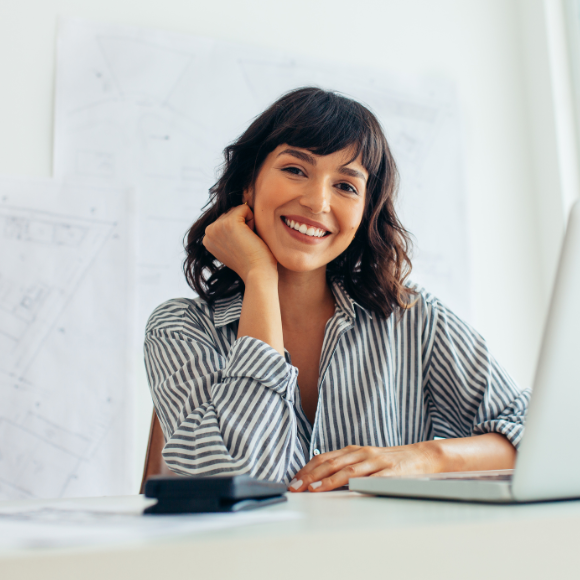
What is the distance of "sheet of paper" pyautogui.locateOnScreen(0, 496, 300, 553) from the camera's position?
25cm

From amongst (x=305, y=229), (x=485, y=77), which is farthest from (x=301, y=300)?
(x=485, y=77)

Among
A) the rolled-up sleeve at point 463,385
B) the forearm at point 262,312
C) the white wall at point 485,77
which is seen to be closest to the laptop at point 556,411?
the forearm at point 262,312

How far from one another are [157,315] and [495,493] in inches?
38.3

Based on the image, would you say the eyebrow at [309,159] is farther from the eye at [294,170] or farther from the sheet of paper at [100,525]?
the sheet of paper at [100,525]

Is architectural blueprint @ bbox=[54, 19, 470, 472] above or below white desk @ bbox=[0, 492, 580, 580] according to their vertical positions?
above

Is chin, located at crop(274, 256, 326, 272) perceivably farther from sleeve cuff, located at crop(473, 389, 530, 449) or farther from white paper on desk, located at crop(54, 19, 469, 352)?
white paper on desk, located at crop(54, 19, 469, 352)

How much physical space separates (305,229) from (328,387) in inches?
14.0

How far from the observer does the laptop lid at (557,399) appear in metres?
0.34

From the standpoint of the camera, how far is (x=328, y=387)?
1.20m

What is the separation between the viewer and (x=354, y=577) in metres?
0.23

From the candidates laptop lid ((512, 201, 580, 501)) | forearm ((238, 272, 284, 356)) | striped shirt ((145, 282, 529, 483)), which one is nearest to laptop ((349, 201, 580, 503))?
laptop lid ((512, 201, 580, 501))

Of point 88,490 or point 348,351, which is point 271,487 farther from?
point 88,490

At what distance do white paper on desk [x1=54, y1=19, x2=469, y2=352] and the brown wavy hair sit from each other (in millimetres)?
434

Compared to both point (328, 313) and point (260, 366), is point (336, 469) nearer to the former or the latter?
point (260, 366)
